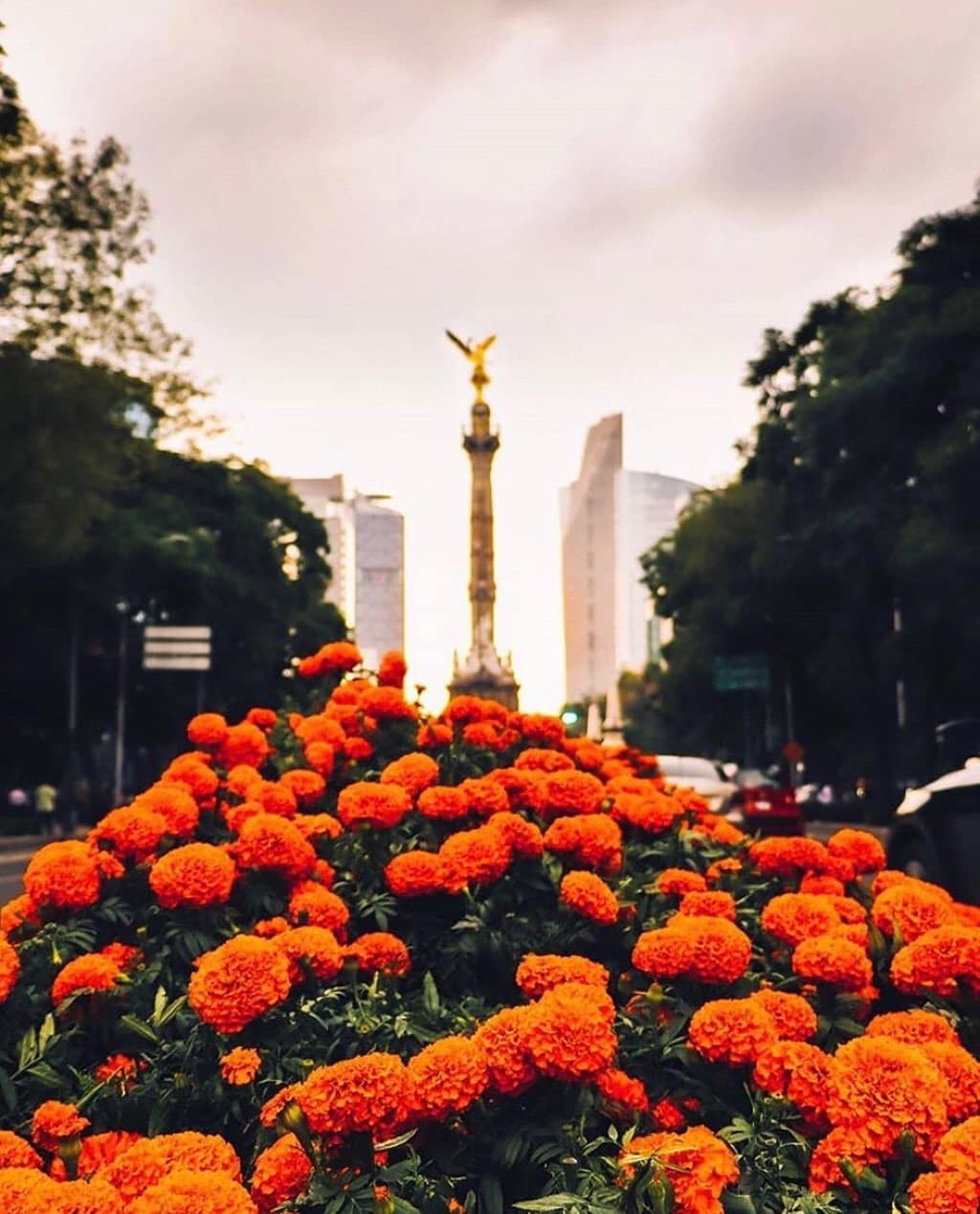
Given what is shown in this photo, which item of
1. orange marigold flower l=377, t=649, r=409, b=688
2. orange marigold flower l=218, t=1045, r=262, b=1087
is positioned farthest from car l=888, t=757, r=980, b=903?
orange marigold flower l=218, t=1045, r=262, b=1087

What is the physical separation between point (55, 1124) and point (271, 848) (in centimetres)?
106

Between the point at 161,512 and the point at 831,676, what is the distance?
1742 centimetres

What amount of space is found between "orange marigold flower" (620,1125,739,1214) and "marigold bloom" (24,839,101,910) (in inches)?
72.5

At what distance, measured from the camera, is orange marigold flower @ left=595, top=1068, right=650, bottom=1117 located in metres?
2.88

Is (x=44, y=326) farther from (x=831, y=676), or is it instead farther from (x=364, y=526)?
(x=364, y=526)

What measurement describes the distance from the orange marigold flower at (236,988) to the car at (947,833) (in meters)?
5.93

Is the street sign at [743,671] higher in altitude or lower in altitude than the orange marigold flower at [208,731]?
higher

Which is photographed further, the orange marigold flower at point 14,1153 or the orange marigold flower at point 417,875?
the orange marigold flower at point 417,875

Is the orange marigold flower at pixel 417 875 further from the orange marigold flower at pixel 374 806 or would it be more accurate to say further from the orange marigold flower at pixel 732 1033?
the orange marigold flower at pixel 732 1033

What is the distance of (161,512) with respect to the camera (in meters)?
37.4

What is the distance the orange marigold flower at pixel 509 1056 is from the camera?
104 inches

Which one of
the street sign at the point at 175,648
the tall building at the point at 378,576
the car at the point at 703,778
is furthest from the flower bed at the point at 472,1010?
the tall building at the point at 378,576

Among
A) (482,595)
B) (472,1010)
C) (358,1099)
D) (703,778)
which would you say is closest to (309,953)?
(472,1010)

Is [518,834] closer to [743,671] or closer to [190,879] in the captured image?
[190,879]
